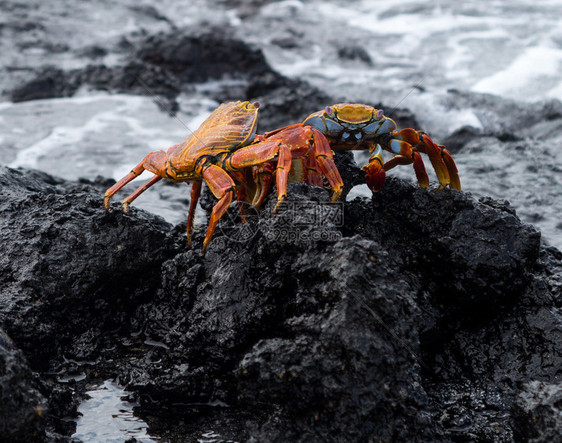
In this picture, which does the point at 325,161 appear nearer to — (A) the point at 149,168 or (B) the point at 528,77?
(A) the point at 149,168

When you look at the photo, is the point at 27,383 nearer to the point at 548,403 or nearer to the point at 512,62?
the point at 548,403

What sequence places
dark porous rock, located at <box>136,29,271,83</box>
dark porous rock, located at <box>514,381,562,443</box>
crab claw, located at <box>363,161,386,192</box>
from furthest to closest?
1. dark porous rock, located at <box>136,29,271,83</box>
2. crab claw, located at <box>363,161,386,192</box>
3. dark porous rock, located at <box>514,381,562,443</box>

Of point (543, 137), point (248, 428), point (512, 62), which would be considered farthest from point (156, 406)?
point (512, 62)

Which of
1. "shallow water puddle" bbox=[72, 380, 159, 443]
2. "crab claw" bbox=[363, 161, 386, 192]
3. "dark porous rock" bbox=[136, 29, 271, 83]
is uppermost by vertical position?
"crab claw" bbox=[363, 161, 386, 192]

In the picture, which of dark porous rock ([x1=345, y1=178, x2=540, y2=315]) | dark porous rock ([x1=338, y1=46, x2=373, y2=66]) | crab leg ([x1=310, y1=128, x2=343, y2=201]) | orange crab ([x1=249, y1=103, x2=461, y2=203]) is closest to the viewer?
dark porous rock ([x1=345, y1=178, x2=540, y2=315])

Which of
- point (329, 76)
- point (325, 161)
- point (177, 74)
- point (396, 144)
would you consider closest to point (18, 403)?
point (325, 161)

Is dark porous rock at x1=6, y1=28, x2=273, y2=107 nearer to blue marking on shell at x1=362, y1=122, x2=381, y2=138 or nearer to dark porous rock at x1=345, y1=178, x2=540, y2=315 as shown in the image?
blue marking on shell at x1=362, y1=122, x2=381, y2=138

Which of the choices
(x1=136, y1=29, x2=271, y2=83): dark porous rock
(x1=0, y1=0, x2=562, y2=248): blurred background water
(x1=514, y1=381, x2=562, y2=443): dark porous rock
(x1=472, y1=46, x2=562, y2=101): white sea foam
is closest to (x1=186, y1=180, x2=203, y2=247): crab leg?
(x1=0, y1=0, x2=562, y2=248): blurred background water

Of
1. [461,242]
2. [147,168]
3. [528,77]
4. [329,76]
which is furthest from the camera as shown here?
[329,76]

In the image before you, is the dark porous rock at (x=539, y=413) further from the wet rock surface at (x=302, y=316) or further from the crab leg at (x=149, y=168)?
the crab leg at (x=149, y=168)
